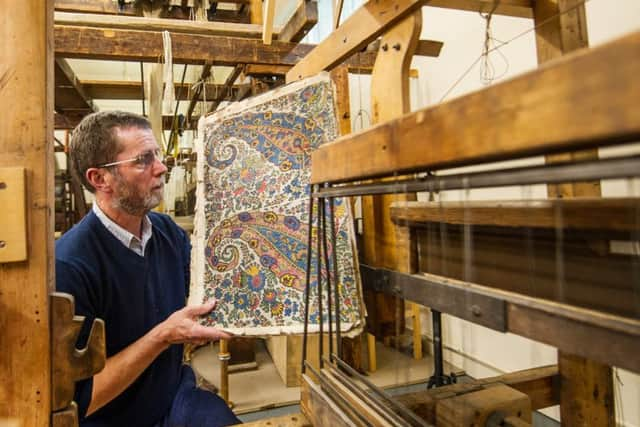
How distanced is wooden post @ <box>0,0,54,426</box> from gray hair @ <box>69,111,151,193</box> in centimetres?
78

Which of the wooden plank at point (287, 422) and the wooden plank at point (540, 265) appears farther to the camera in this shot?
the wooden plank at point (287, 422)

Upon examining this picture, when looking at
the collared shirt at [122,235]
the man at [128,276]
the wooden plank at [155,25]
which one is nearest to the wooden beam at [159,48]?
the wooden plank at [155,25]

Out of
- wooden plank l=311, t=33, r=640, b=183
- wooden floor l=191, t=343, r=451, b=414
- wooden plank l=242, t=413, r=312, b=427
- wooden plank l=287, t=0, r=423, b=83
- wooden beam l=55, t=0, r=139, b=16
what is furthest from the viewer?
wooden beam l=55, t=0, r=139, b=16

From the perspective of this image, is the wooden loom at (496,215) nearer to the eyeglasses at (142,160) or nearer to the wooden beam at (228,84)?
the eyeglasses at (142,160)

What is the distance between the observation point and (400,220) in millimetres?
1136

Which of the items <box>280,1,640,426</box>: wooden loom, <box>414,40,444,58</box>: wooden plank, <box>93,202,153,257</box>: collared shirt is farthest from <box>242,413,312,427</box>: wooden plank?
<box>414,40,444,58</box>: wooden plank

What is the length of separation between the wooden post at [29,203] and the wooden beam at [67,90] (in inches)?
92.3

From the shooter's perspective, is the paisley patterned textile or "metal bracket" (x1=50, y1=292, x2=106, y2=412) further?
the paisley patterned textile

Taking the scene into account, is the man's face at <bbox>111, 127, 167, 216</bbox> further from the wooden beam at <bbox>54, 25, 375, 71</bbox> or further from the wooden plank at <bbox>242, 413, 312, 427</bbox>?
the wooden beam at <bbox>54, 25, 375, 71</bbox>

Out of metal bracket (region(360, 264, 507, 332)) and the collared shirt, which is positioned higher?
the collared shirt

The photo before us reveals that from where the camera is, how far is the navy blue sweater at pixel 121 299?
143cm

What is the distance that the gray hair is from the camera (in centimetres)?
162

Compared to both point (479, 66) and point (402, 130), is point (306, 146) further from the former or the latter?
point (479, 66)

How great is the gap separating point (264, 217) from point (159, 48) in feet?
5.88
